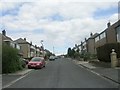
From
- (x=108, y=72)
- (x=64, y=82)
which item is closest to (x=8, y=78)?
(x=64, y=82)

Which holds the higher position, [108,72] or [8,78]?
[108,72]

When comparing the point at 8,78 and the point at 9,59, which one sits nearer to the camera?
the point at 8,78

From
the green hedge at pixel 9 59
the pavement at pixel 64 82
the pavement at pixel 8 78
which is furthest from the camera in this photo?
the green hedge at pixel 9 59

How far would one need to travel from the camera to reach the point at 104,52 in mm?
40062

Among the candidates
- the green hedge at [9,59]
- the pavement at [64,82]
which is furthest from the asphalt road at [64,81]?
the green hedge at [9,59]

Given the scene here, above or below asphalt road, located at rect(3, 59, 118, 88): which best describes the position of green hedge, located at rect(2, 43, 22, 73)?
above

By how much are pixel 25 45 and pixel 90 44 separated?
24.4 m

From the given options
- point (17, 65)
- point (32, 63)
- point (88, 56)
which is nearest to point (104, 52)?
point (32, 63)

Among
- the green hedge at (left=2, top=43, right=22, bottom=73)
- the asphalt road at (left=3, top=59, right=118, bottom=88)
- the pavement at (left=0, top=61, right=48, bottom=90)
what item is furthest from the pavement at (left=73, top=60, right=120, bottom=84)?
the green hedge at (left=2, top=43, right=22, bottom=73)

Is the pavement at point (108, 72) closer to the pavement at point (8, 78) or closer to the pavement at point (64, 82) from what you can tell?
the pavement at point (64, 82)

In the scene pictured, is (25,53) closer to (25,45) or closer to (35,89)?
(25,45)

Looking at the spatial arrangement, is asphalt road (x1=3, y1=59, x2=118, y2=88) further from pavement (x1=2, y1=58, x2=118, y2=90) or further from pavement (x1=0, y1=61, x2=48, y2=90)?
pavement (x1=0, y1=61, x2=48, y2=90)

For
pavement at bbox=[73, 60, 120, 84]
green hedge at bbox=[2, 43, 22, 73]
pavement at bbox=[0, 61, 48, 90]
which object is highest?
green hedge at bbox=[2, 43, 22, 73]

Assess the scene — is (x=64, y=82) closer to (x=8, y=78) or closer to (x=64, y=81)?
(x=64, y=81)
